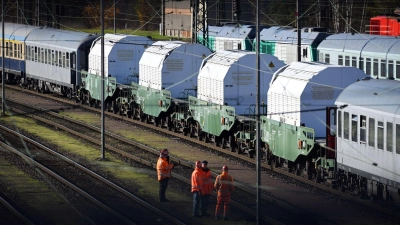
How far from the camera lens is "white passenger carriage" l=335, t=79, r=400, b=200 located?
2273 centimetres

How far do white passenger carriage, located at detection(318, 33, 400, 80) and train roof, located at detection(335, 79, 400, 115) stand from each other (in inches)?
348

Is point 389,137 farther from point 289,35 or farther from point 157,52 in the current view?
point 289,35

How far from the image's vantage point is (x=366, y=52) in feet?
130

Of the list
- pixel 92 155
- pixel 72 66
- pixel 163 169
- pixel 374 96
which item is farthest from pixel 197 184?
pixel 72 66

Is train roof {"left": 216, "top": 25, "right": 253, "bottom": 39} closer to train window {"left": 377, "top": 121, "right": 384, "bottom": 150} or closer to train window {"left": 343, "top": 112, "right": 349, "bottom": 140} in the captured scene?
train window {"left": 343, "top": 112, "right": 349, "bottom": 140}

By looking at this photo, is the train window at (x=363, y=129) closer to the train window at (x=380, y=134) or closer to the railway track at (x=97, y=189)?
the train window at (x=380, y=134)

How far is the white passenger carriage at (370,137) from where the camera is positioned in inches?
895

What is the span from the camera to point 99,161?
32438 mm

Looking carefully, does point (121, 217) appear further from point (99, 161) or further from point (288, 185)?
point (99, 161)

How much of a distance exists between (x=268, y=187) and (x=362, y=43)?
607 inches

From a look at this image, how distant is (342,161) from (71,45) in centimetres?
2878

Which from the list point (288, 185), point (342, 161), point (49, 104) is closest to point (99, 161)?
point (288, 185)

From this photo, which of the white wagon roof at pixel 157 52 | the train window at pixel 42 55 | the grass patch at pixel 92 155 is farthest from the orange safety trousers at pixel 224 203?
the train window at pixel 42 55

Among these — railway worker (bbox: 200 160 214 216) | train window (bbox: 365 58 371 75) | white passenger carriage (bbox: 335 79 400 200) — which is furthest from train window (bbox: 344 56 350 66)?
railway worker (bbox: 200 160 214 216)
